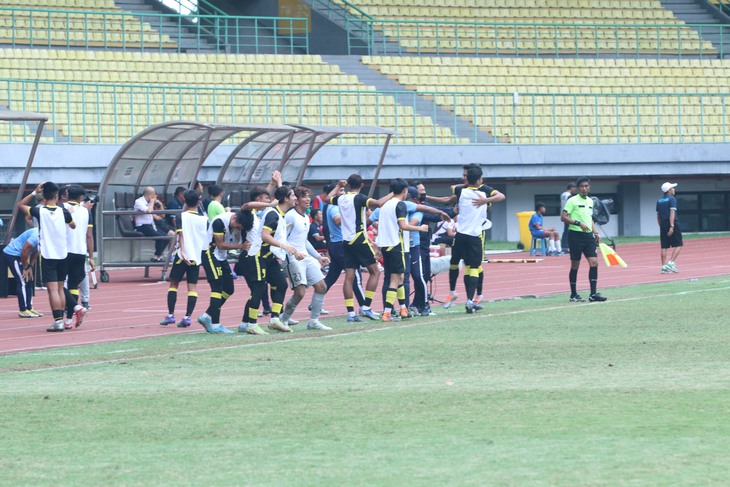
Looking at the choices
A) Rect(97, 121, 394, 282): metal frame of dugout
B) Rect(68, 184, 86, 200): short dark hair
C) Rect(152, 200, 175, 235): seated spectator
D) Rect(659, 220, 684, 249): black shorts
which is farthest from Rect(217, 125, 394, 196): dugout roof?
Rect(68, 184, 86, 200): short dark hair

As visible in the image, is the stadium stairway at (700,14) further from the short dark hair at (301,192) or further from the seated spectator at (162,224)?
the short dark hair at (301,192)

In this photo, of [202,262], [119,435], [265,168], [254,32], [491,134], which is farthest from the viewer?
[254,32]

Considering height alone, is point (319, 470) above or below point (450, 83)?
below

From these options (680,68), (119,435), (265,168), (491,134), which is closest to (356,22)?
(491,134)

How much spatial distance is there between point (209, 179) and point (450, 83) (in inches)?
Result: 396

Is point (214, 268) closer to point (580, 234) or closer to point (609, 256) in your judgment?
point (580, 234)

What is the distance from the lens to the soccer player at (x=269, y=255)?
1388 cm

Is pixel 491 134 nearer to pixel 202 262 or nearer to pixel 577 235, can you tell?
pixel 577 235

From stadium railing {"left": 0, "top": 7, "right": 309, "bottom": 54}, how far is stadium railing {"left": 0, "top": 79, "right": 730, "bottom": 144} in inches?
116

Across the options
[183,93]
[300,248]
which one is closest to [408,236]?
[300,248]

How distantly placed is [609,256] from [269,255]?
1092 cm

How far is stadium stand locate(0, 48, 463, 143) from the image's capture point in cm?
3027

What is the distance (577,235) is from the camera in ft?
56.8

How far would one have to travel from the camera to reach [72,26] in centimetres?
3525
